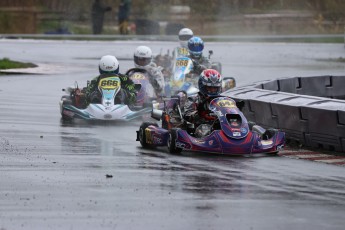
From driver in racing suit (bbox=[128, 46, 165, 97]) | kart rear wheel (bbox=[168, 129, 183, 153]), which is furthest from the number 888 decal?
kart rear wheel (bbox=[168, 129, 183, 153])

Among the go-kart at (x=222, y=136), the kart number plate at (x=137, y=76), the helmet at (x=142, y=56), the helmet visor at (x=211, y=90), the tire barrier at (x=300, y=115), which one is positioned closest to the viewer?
the go-kart at (x=222, y=136)

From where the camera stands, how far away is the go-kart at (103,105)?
18031 millimetres

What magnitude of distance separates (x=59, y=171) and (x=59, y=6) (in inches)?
1754

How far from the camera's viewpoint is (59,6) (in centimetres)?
5584

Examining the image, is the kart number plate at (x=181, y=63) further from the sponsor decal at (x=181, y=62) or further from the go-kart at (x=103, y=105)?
the go-kart at (x=103, y=105)

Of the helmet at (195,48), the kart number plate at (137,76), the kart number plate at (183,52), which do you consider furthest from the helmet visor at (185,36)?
the kart number plate at (137,76)

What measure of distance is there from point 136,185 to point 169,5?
150 feet

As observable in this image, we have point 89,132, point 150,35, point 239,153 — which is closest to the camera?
point 239,153

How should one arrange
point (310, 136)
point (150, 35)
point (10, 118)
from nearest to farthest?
point (310, 136), point (10, 118), point (150, 35)

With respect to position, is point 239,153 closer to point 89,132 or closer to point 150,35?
point 89,132

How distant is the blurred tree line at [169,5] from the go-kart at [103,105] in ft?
115

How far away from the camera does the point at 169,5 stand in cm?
5616

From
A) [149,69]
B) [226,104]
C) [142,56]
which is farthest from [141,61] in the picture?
[226,104]

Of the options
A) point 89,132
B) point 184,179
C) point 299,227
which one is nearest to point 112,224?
point 299,227
